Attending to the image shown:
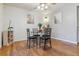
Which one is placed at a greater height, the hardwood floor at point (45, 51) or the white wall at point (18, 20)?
the white wall at point (18, 20)

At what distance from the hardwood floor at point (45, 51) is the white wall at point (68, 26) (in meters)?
0.11

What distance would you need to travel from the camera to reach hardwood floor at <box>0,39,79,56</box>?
238 cm

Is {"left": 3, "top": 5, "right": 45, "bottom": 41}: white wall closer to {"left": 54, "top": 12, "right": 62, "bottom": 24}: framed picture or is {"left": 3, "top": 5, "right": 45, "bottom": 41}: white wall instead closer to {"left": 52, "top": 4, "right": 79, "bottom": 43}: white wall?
{"left": 54, "top": 12, "right": 62, "bottom": 24}: framed picture

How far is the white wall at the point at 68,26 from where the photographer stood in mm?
2379

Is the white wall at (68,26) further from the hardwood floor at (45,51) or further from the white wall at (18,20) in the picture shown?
the white wall at (18,20)

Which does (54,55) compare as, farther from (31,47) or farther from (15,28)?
(15,28)

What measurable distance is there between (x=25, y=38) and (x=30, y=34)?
12 cm

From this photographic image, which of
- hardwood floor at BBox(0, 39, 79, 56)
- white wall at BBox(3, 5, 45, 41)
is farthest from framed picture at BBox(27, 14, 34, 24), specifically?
hardwood floor at BBox(0, 39, 79, 56)

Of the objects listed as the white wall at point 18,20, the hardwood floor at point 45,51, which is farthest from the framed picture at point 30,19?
the hardwood floor at point 45,51

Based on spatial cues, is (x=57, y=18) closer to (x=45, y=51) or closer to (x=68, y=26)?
(x=68, y=26)

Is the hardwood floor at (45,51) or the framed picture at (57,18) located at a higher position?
the framed picture at (57,18)

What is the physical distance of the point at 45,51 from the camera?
244 centimetres

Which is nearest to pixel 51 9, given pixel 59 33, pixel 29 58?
pixel 59 33

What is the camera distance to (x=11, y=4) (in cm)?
239
